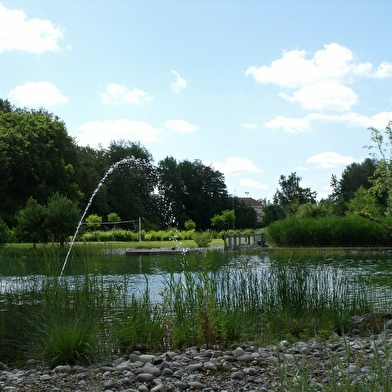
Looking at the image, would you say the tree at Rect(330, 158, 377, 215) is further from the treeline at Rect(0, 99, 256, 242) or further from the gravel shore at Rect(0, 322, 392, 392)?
the gravel shore at Rect(0, 322, 392, 392)

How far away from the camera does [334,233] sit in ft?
63.1

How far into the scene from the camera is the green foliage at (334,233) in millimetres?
18922

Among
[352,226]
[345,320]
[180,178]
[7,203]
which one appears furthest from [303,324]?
[180,178]

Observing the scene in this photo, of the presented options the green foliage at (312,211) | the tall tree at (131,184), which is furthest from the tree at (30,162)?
the green foliage at (312,211)

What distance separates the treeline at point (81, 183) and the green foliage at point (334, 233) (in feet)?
27.4

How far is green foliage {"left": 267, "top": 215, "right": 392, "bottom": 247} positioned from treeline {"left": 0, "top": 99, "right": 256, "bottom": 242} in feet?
27.4

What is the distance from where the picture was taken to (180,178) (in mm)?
54594

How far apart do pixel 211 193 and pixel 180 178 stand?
3.49m

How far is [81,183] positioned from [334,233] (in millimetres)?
23484

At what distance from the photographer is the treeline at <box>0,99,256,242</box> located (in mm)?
28225

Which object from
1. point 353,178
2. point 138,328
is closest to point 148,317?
point 138,328

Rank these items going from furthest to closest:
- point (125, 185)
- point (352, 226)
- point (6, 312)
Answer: point (125, 185) < point (352, 226) < point (6, 312)

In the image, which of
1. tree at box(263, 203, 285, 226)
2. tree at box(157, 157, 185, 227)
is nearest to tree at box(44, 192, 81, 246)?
tree at box(263, 203, 285, 226)

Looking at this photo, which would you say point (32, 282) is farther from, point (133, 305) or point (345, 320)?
point (345, 320)
